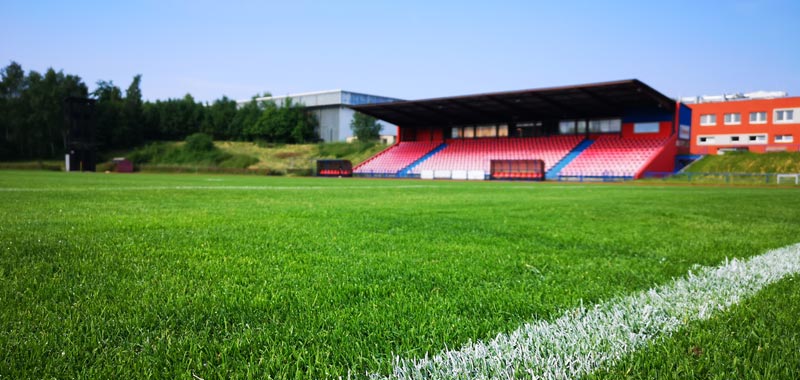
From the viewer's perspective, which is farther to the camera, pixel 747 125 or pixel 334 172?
pixel 747 125

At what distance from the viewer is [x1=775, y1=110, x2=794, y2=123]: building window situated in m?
48.7

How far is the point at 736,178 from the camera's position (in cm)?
2742

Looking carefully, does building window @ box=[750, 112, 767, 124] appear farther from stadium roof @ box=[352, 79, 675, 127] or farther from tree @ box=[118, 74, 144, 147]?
tree @ box=[118, 74, 144, 147]

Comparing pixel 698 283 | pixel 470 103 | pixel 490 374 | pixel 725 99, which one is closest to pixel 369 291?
pixel 490 374

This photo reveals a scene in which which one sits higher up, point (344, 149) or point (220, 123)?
point (220, 123)

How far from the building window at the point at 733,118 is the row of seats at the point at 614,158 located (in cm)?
2538

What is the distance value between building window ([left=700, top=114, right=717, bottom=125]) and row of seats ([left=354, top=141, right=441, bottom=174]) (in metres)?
Result: 32.1

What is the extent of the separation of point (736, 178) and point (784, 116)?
1211 inches

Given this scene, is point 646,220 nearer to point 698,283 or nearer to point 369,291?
point 698,283

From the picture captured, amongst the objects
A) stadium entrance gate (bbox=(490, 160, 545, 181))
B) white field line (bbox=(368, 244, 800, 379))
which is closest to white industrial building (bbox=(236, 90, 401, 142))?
stadium entrance gate (bbox=(490, 160, 545, 181))

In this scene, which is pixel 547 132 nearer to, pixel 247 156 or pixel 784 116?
pixel 784 116

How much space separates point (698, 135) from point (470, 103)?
1330 inches

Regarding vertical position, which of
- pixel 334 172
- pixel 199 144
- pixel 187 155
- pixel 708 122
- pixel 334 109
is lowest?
→ pixel 334 172

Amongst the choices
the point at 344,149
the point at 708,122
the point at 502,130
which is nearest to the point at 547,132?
the point at 502,130
